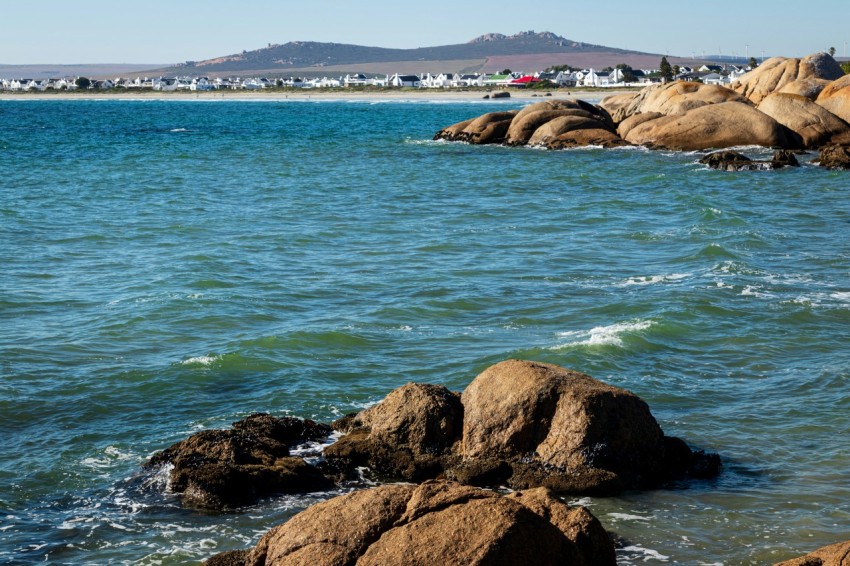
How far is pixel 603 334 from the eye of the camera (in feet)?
53.4

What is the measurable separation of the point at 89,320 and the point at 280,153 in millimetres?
39702

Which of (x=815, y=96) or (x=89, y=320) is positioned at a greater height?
(x=815, y=96)

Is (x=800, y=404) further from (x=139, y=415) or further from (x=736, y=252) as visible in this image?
(x=736, y=252)

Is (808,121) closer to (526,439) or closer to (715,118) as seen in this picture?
(715,118)

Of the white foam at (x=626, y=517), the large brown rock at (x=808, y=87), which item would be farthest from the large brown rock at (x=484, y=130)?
the white foam at (x=626, y=517)

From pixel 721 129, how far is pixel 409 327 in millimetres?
32305

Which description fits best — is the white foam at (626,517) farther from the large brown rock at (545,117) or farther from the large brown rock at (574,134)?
the large brown rock at (545,117)

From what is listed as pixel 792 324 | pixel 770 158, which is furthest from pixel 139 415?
pixel 770 158

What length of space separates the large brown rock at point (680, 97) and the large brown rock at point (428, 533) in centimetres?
4323

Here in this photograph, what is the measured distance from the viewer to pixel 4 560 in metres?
9.14

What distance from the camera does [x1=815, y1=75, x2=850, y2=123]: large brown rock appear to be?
45469mm

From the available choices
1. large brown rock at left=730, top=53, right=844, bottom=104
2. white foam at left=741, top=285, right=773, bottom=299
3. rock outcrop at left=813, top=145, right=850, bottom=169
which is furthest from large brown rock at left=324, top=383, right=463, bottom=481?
large brown rock at left=730, top=53, right=844, bottom=104

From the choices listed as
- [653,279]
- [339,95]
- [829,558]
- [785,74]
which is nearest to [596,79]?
[339,95]

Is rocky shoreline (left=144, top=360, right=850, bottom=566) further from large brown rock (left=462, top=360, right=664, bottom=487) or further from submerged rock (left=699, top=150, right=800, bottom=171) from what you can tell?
submerged rock (left=699, top=150, right=800, bottom=171)
